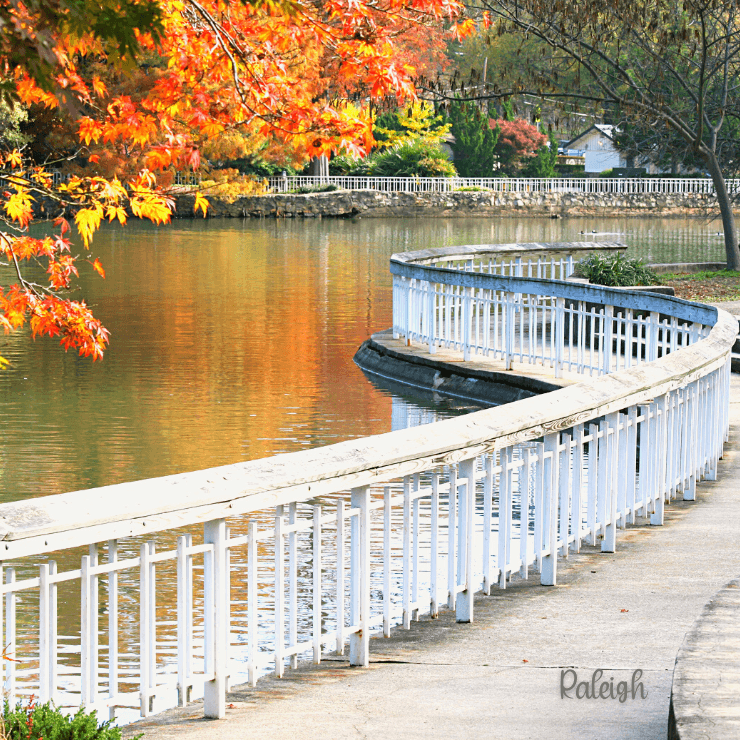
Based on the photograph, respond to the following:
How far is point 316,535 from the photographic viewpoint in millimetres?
4719

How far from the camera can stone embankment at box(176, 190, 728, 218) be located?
221 ft

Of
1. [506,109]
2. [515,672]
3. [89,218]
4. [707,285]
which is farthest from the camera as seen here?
[506,109]

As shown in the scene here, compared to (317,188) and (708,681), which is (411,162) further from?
(708,681)

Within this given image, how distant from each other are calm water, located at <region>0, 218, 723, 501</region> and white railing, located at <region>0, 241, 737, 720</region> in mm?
2703

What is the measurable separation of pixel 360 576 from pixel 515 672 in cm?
73

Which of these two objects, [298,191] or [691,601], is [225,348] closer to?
[691,601]

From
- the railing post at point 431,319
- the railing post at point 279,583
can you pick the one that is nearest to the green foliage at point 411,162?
the railing post at point 431,319

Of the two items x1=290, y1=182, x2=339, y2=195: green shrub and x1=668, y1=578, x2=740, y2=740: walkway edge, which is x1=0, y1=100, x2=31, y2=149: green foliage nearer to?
x1=290, y1=182, x2=339, y2=195: green shrub

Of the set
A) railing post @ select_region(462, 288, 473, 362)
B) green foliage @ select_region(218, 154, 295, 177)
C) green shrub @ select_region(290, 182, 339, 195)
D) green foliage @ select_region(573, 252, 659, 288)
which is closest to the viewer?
railing post @ select_region(462, 288, 473, 362)

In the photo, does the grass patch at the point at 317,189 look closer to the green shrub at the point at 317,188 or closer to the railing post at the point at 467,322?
the green shrub at the point at 317,188

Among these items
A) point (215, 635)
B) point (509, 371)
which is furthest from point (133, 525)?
point (509, 371)

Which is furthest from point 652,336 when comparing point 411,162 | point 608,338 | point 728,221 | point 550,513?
point 411,162

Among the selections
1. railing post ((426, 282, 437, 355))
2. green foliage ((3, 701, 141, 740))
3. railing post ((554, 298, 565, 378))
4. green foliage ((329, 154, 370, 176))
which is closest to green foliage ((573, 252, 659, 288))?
railing post ((426, 282, 437, 355))

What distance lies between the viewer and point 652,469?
802 cm
